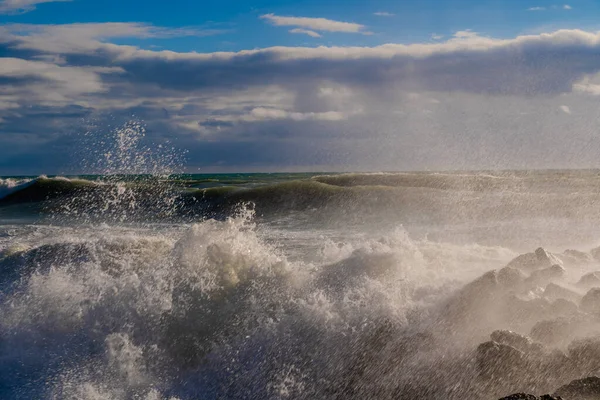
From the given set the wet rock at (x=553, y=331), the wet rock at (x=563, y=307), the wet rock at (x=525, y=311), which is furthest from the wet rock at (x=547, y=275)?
the wet rock at (x=553, y=331)

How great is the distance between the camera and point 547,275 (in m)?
6.42

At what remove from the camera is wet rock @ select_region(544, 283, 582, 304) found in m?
5.91

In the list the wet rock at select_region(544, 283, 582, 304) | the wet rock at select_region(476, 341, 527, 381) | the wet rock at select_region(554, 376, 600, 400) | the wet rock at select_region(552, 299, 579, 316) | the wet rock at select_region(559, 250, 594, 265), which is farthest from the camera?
the wet rock at select_region(559, 250, 594, 265)

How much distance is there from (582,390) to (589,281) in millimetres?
2361

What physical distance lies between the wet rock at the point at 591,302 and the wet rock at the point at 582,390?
1247mm

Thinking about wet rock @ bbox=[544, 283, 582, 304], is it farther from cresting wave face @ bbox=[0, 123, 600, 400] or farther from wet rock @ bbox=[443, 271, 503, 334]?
wet rock @ bbox=[443, 271, 503, 334]

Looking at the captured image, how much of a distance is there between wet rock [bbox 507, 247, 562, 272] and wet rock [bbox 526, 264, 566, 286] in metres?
0.21

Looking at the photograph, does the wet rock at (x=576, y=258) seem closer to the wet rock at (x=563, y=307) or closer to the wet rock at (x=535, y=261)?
the wet rock at (x=535, y=261)

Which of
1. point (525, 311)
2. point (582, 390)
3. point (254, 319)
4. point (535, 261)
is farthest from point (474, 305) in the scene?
point (254, 319)

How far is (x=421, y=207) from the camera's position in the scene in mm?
18172

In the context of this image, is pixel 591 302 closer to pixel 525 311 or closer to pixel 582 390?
pixel 525 311

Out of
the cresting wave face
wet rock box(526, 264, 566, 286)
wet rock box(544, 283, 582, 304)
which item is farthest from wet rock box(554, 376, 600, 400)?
wet rock box(526, 264, 566, 286)

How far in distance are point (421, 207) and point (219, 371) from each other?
43.0ft

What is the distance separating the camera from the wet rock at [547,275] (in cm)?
630
